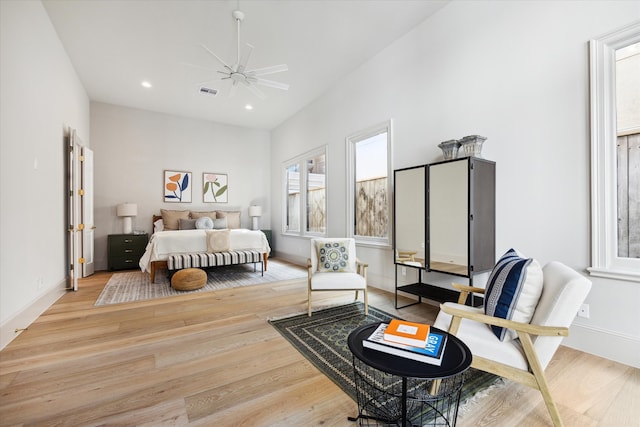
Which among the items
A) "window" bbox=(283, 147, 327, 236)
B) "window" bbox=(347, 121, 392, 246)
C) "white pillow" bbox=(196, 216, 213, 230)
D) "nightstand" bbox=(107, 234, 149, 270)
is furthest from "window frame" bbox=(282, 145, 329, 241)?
"nightstand" bbox=(107, 234, 149, 270)

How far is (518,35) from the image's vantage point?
8.64ft

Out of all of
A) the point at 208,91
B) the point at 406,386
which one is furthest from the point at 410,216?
the point at 208,91

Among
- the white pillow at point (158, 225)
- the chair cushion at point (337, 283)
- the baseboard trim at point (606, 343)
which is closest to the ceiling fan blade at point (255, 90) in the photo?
the chair cushion at point (337, 283)

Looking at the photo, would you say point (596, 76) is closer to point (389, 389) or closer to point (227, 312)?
point (389, 389)

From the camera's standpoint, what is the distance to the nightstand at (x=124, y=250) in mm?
5484

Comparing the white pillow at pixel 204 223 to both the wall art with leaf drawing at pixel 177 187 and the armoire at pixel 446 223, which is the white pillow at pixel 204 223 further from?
the armoire at pixel 446 223

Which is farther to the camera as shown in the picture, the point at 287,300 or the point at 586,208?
the point at 287,300

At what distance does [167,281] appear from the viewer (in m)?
4.69

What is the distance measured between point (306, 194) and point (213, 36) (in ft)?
11.1

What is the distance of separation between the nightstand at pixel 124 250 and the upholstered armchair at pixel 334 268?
4.14 m

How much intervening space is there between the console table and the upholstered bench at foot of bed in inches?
132

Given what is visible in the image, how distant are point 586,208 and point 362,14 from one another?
3038mm

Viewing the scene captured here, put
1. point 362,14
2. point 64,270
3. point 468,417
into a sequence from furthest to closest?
point 64,270 → point 362,14 → point 468,417

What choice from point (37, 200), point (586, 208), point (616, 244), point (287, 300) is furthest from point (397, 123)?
point (37, 200)
